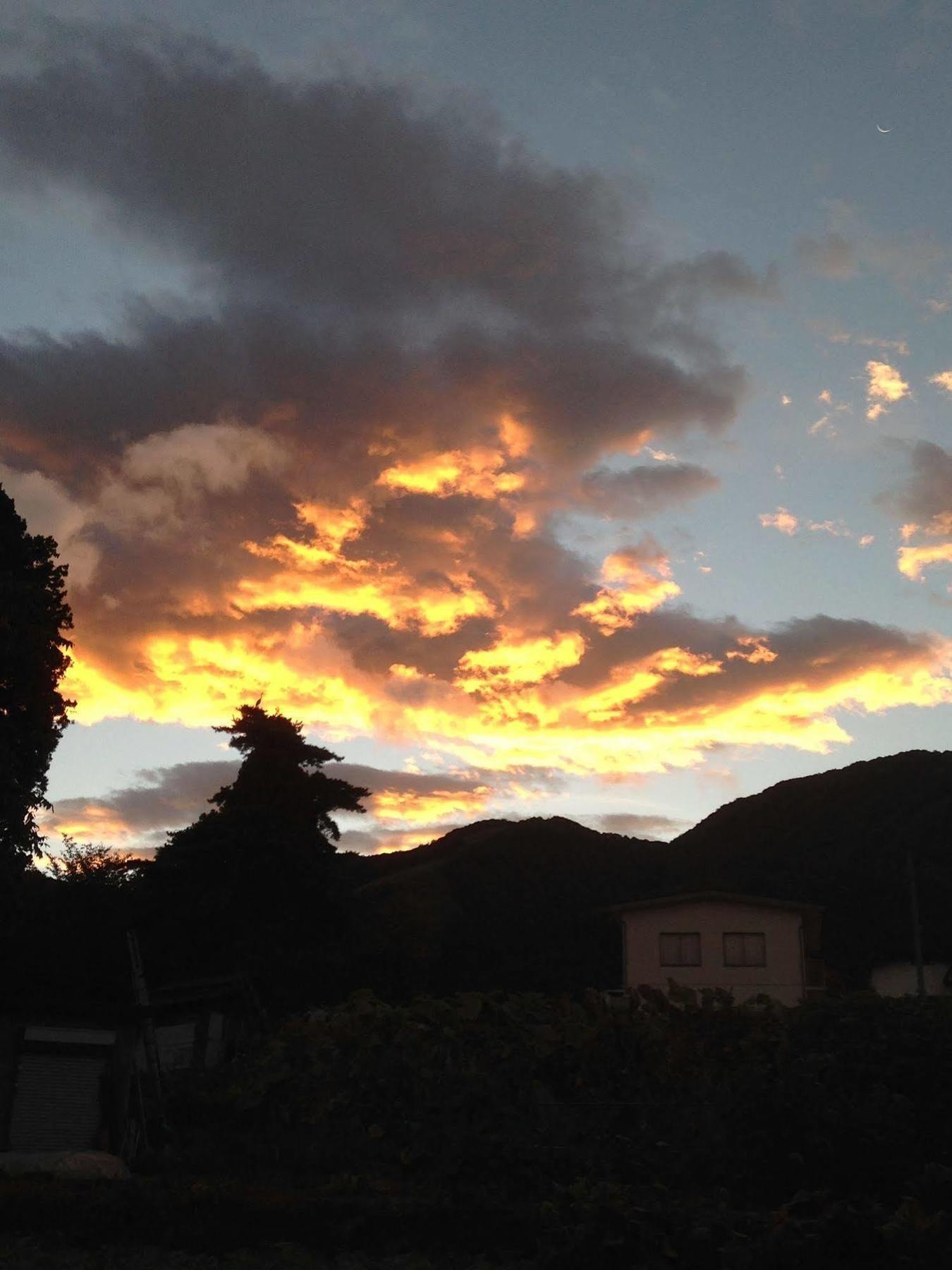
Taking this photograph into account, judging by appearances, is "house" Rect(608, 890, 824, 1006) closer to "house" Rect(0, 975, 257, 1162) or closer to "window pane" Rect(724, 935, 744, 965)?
"window pane" Rect(724, 935, 744, 965)

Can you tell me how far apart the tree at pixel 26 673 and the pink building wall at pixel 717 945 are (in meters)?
26.0

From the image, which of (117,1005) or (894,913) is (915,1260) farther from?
(894,913)

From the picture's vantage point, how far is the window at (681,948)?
47.9 metres

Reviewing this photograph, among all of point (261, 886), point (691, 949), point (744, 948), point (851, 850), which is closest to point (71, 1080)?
point (261, 886)

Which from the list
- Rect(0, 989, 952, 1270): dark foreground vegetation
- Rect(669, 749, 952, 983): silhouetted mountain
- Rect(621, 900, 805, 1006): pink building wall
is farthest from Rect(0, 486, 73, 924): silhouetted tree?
Rect(669, 749, 952, 983): silhouetted mountain

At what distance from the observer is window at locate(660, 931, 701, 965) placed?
47.9 m

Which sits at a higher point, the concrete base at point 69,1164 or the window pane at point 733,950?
the window pane at point 733,950

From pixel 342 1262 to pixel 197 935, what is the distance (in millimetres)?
29517

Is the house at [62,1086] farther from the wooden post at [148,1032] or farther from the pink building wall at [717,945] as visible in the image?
the pink building wall at [717,945]

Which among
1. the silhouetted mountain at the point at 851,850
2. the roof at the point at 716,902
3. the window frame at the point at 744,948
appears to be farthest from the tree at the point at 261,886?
the silhouetted mountain at the point at 851,850

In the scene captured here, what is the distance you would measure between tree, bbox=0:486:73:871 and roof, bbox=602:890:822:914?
2656cm

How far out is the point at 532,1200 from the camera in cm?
1381

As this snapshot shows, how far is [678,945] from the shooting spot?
48219 millimetres

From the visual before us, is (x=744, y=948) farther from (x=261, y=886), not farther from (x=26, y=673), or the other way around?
(x=26, y=673)
